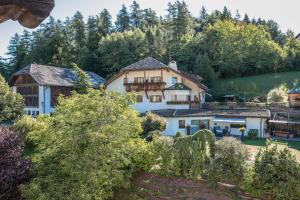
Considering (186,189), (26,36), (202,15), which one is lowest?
(186,189)

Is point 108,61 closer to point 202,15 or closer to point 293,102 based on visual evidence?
point 293,102

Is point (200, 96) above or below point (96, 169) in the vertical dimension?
above

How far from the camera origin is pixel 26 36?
88625 millimetres

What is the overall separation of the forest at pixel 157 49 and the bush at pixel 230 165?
50.1 m

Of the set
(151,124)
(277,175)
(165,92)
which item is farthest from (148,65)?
(277,175)

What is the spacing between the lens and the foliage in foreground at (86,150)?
1747cm

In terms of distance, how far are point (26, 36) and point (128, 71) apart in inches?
1875

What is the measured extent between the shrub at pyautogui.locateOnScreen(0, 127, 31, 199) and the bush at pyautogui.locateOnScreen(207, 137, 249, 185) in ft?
34.4

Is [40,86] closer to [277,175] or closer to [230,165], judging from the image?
[230,165]

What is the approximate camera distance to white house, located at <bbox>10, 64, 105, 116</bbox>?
5209 cm

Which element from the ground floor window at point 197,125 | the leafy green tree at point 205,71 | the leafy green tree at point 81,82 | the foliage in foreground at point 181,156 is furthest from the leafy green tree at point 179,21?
the foliage in foreground at point 181,156

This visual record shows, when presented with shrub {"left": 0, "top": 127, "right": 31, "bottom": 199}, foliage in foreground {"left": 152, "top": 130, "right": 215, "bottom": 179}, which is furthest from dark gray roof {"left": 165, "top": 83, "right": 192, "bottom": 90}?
shrub {"left": 0, "top": 127, "right": 31, "bottom": 199}

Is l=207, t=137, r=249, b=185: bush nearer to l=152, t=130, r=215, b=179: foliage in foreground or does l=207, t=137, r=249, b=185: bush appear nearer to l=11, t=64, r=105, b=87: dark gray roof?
l=152, t=130, r=215, b=179: foliage in foreground

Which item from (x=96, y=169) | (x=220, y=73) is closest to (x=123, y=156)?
(x=96, y=169)
